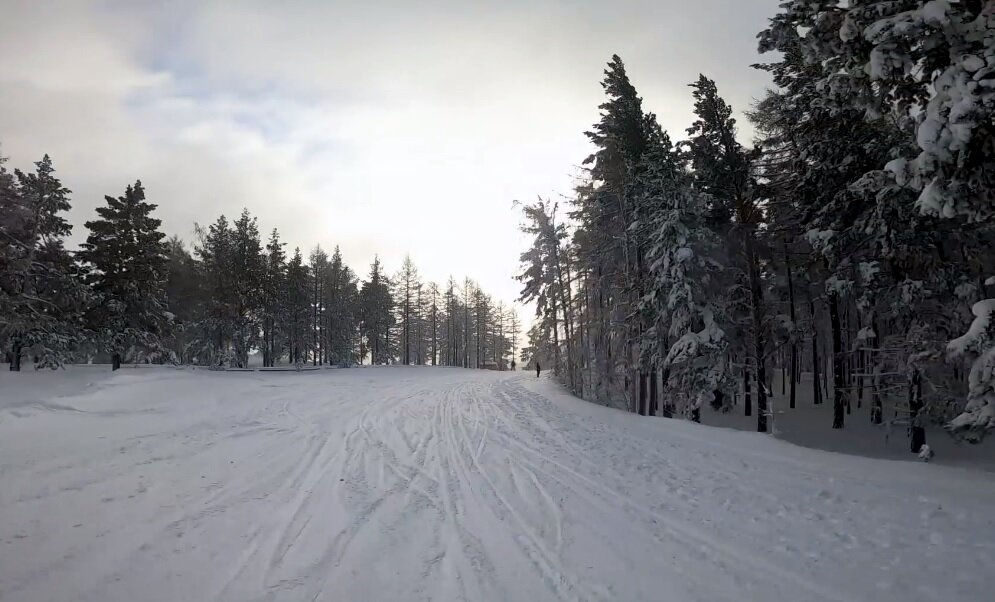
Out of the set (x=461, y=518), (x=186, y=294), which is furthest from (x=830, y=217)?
(x=186, y=294)

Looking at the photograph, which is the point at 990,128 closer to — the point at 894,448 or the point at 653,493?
the point at 653,493

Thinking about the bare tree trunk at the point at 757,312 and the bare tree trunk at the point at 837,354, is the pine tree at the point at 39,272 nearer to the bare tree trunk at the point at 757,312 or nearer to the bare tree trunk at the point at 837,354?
the bare tree trunk at the point at 757,312

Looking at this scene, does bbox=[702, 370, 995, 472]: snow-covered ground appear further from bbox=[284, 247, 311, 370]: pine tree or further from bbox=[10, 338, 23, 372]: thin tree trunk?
bbox=[284, 247, 311, 370]: pine tree

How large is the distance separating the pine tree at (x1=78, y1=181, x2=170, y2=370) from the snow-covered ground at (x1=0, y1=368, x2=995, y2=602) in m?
14.4

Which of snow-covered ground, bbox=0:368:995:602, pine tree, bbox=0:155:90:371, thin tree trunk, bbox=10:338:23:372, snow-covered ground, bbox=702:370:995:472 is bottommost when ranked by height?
snow-covered ground, bbox=702:370:995:472

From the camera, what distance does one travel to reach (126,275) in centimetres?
2411

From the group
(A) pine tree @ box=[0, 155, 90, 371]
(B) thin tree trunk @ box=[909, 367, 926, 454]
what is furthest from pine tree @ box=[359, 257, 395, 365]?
→ (B) thin tree trunk @ box=[909, 367, 926, 454]

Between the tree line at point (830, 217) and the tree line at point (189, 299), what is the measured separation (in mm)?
25299

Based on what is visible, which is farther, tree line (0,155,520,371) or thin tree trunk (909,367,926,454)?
tree line (0,155,520,371)

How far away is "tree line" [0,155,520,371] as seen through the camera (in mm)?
19844

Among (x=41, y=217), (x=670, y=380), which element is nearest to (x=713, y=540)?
(x=670, y=380)

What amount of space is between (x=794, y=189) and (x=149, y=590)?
18.4 meters

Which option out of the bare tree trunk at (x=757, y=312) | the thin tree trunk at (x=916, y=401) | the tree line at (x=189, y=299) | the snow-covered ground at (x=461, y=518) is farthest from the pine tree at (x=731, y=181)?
the tree line at (x=189, y=299)

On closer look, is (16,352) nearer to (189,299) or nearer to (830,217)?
(189,299)
